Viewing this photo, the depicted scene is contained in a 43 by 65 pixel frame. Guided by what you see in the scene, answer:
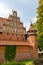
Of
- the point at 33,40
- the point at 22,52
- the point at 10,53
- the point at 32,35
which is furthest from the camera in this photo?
the point at 32,35

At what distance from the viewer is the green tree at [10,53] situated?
949 inches

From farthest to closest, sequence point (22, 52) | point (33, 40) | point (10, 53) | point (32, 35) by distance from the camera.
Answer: point (32, 35) → point (33, 40) → point (22, 52) → point (10, 53)

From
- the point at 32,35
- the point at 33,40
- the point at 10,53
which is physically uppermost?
the point at 32,35

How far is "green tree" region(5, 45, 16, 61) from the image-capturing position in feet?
79.1

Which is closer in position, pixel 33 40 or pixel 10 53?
pixel 10 53

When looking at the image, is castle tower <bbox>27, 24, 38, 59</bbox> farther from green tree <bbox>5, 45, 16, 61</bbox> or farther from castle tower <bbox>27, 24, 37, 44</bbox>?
green tree <bbox>5, 45, 16, 61</bbox>

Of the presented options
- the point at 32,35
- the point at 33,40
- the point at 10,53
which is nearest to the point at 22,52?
the point at 10,53

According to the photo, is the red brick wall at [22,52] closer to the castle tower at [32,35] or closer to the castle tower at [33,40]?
the castle tower at [33,40]

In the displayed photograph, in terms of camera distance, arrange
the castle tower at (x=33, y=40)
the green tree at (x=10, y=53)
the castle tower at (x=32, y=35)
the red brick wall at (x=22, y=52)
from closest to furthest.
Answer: the green tree at (x=10, y=53) < the red brick wall at (x=22, y=52) < the castle tower at (x=33, y=40) < the castle tower at (x=32, y=35)

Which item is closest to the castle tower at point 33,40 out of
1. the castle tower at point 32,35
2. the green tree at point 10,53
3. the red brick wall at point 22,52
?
the castle tower at point 32,35

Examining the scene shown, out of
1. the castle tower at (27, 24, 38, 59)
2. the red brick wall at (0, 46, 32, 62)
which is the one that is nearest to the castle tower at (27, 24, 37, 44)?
the castle tower at (27, 24, 38, 59)

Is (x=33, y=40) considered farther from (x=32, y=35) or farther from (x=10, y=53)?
(x=10, y=53)

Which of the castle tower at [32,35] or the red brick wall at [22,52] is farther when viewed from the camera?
the castle tower at [32,35]

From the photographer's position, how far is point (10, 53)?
2434 cm
